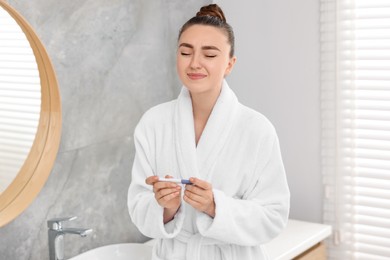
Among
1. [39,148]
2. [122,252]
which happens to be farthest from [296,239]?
[39,148]

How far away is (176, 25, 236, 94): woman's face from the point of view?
4.80ft

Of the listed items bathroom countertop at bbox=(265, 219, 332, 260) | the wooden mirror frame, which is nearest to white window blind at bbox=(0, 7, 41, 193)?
the wooden mirror frame

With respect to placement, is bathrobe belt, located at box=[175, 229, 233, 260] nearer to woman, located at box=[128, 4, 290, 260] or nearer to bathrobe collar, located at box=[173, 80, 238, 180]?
woman, located at box=[128, 4, 290, 260]

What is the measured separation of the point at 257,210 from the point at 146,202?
257 mm

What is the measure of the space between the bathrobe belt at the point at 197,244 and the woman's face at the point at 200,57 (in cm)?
35

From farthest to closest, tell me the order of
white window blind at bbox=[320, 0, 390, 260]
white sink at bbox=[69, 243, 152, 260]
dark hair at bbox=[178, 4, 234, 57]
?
white window blind at bbox=[320, 0, 390, 260] < white sink at bbox=[69, 243, 152, 260] < dark hair at bbox=[178, 4, 234, 57]

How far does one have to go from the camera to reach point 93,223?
2.26 m

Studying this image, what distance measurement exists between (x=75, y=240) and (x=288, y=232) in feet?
2.58

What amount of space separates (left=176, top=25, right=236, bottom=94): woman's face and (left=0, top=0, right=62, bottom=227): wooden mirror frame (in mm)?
578

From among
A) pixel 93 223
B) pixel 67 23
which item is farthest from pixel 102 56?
pixel 93 223

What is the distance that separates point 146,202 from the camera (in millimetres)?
1514

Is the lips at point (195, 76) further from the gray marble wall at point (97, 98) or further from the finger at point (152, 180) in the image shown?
the gray marble wall at point (97, 98)

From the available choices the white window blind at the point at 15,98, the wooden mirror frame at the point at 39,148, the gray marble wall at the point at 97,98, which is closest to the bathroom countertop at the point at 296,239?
the gray marble wall at the point at 97,98

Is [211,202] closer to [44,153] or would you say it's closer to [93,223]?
[44,153]
